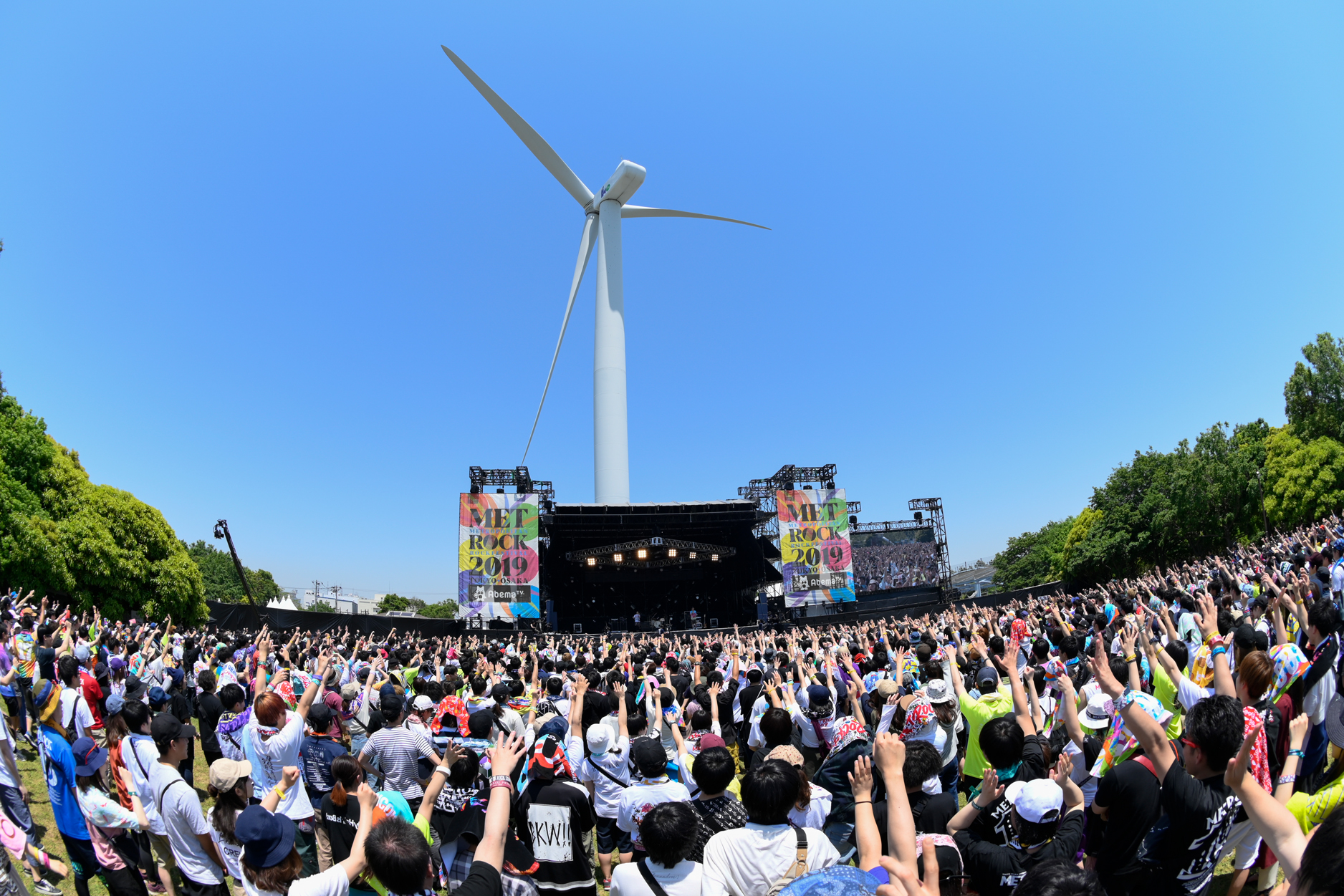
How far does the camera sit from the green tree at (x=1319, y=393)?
36.7 m

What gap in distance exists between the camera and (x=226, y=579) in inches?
3135

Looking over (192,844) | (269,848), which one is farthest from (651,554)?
(269,848)

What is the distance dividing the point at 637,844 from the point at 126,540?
28761mm

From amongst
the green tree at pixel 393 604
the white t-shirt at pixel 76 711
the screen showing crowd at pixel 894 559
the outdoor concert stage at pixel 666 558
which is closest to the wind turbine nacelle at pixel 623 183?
the outdoor concert stage at pixel 666 558

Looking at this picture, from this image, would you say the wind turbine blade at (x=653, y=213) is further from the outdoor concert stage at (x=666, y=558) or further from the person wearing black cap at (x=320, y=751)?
the person wearing black cap at (x=320, y=751)

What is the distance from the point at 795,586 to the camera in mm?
32844

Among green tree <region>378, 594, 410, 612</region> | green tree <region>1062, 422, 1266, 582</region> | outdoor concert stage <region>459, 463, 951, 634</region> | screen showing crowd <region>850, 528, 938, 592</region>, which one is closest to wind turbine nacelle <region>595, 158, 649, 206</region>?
outdoor concert stage <region>459, 463, 951, 634</region>

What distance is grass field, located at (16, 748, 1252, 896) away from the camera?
5.14 metres

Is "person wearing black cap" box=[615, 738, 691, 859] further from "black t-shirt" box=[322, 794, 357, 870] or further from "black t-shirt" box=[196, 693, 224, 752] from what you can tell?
"black t-shirt" box=[196, 693, 224, 752]

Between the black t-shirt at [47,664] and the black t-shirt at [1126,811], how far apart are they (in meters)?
10.9

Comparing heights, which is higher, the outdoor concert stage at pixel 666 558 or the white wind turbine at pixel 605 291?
the white wind turbine at pixel 605 291

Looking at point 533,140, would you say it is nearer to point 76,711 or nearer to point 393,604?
point 76,711

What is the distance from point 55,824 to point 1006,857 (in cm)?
925

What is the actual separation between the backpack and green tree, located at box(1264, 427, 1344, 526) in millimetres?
42014
